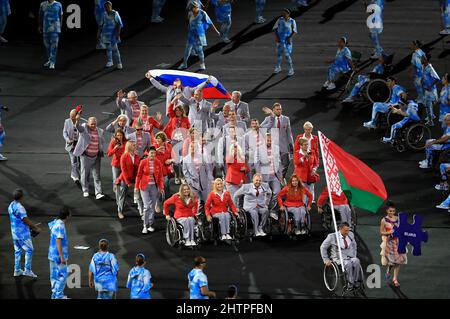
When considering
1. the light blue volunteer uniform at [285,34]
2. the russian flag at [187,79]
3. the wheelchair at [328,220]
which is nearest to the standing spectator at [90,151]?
the russian flag at [187,79]

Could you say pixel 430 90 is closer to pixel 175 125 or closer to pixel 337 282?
pixel 175 125

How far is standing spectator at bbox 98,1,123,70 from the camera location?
34.4 meters

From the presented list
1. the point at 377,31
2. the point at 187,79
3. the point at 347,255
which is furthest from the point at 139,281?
the point at 377,31

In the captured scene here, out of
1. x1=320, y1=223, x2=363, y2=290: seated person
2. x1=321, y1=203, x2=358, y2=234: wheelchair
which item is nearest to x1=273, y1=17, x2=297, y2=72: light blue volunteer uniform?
x1=321, y1=203, x2=358, y2=234: wheelchair

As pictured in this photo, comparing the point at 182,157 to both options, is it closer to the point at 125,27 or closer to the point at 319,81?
the point at 319,81

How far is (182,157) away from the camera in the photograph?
88.5 feet

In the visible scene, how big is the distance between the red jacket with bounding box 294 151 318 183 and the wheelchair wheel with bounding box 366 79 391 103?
5.44m

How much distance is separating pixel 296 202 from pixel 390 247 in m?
2.45

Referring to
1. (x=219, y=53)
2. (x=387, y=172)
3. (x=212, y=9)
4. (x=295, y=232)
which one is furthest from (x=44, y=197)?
(x=212, y=9)

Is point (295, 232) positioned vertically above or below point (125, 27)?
below
